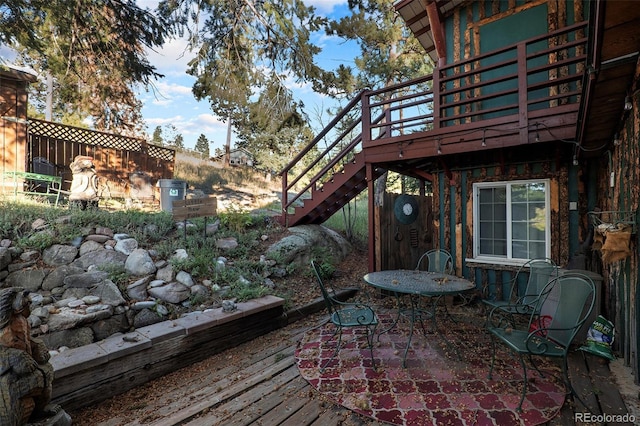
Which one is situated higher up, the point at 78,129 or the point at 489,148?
the point at 78,129

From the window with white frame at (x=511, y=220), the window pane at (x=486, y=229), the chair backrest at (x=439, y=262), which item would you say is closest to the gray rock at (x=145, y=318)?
the chair backrest at (x=439, y=262)

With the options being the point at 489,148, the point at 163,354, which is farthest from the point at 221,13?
the point at 163,354

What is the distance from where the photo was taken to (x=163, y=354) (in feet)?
9.74

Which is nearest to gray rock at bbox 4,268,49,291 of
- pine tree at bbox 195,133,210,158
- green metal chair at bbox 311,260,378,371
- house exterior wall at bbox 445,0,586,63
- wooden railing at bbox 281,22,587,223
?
green metal chair at bbox 311,260,378,371

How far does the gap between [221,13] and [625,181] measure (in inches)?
255

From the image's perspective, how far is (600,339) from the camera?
10.3 feet

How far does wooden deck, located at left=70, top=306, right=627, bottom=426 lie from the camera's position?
2.26 meters

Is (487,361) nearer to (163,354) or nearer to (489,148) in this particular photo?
(489,148)

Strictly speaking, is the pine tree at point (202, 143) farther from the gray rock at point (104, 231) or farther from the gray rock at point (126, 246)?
the gray rock at point (126, 246)

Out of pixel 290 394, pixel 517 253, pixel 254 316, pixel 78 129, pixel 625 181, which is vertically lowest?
pixel 290 394

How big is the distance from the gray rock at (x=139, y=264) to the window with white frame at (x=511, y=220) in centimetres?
464

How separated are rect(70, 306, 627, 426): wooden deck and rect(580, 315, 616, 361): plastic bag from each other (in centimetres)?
9

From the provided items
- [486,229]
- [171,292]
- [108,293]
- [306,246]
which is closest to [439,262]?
[486,229]

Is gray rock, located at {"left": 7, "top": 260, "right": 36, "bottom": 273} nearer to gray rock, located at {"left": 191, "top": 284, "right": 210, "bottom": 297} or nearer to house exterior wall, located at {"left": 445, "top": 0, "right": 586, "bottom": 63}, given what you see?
gray rock, located at {"left": 191, "top": 284, "right": 210, "bottom": 297}
